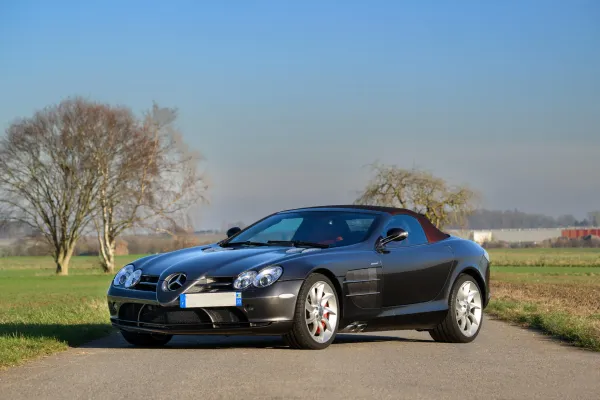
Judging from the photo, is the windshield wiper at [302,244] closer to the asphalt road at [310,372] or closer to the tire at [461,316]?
the asphalt road at [310,372]

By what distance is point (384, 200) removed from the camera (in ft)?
222

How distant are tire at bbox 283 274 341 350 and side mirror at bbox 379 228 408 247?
0.93m

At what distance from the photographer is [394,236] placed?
36.6ft

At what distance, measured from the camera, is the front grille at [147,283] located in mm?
10438

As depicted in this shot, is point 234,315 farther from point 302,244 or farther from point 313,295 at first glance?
point 302,244

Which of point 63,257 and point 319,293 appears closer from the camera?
point 319,293

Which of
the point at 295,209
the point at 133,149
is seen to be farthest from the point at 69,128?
the point at 295,209

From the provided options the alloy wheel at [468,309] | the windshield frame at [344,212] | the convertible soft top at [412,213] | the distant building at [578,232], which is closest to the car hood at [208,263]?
the windshield frame at [344,212]

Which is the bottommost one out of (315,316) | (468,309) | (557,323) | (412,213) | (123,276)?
(557,323)

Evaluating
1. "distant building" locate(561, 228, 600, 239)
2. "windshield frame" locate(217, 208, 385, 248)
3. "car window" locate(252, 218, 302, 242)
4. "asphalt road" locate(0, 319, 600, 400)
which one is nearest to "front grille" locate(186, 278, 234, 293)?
→ "asphalt road" locate(0, 319, 600, 400)

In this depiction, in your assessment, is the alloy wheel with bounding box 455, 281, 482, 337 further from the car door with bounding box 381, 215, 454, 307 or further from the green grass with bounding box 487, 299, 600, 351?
the green grass with bounding box 487, 299, 600, 351

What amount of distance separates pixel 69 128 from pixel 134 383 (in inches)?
2449

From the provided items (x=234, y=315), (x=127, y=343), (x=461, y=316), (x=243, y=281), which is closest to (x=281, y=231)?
(x=243, y=281)

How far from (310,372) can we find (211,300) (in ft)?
6.03
